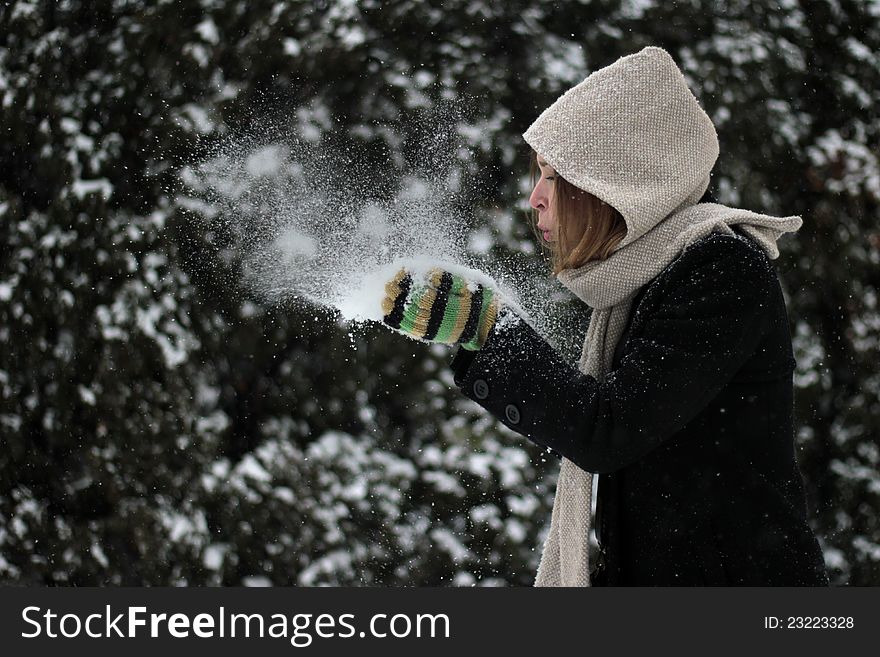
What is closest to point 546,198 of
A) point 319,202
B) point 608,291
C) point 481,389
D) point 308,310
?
point 608,291

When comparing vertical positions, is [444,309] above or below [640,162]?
below

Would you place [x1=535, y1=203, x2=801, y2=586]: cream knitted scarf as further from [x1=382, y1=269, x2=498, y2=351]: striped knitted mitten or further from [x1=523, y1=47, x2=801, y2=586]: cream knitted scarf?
[x1=382, y1=269, x2=498, y2=351]: striped knitted mitten

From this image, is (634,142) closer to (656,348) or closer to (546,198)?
(546,198)

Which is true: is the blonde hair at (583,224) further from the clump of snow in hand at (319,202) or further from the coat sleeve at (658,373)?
the clump of snow in hand at (319,202)

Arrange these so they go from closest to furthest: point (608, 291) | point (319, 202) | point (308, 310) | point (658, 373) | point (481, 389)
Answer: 1. point (658, 373)
2. point (481, 389)
3. point (608, 291)
4. point (319, 202)
5. point (308, 310)

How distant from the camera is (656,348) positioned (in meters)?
1.25

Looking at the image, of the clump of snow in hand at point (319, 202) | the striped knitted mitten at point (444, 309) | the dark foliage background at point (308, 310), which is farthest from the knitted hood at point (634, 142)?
the dark foliage background at point (308, 310)

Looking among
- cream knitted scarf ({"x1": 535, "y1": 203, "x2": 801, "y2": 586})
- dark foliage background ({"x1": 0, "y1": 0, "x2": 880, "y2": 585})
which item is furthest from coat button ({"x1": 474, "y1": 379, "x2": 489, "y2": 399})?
dark foliage background ({"x1": 0, "y1": 0, "x2": 880, "y2": 585})

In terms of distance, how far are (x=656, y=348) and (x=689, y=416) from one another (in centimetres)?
11

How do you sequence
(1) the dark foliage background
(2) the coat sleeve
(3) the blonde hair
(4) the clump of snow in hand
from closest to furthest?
(2) the coat sleeve
(3) the blonde hair
(4) the clump of snow in hand
(1) the dark foliage background

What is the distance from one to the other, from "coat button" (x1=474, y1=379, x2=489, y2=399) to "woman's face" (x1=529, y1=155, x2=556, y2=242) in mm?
337

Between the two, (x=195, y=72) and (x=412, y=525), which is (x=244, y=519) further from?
(x=195, y=72)

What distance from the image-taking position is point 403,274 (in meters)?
1.43

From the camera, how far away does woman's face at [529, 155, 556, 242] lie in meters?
1.50
